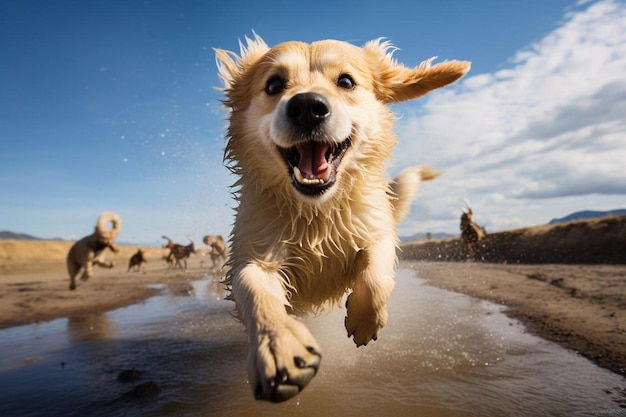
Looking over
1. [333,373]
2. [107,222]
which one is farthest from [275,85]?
[107,222]

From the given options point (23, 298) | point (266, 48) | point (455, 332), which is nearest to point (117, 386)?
point (266, 48)

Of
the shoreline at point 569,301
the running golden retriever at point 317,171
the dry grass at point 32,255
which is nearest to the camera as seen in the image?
the running golden retriever at point 317,171

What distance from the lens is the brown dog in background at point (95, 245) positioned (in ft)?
38.2

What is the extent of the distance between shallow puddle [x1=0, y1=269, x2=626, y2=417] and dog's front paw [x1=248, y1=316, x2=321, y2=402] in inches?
81.2

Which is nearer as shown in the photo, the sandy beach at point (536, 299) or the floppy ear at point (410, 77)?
the floppy ear at point (410, 77)

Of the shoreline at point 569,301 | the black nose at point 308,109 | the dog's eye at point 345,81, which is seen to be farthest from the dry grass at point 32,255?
the black nose at point 308,109

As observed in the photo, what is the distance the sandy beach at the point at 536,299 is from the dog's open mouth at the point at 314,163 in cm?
398

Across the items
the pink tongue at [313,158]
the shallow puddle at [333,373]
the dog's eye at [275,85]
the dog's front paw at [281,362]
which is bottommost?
the shallow puddle at [333,373]

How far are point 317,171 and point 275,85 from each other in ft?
2.68

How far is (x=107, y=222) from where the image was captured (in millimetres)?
11953

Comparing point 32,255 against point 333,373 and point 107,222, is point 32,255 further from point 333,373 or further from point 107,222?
point 333,373

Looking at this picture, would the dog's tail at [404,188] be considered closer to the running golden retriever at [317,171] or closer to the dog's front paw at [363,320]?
the running golden retriever at [317,171]

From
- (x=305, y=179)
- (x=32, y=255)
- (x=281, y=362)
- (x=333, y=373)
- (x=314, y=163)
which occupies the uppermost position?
(x=32, y=255)

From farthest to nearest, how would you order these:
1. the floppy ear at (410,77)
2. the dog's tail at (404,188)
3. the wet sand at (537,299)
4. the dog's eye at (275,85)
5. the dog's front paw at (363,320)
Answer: the wet sand at (537,299) → the dog's tail at (404,188) → the floppy ear at (410,77) → the dog's eye at (275,85) → the dog's front paw at (363,320)
